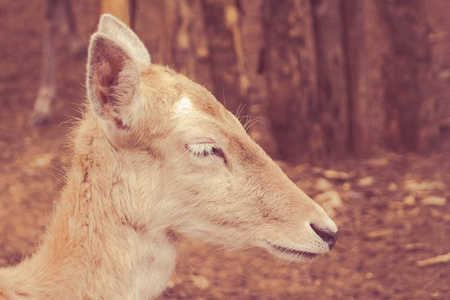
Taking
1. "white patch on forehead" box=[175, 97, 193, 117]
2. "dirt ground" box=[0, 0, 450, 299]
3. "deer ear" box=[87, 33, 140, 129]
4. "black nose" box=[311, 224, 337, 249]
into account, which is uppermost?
"deer ear" box=[87, 33, 140, 129]

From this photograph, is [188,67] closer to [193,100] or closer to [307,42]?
[307,42]

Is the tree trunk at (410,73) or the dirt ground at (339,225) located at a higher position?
the tree trunk at (410,73)

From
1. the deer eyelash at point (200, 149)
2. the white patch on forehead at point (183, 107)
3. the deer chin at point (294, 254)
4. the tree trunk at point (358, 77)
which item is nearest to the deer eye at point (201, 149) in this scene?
the deer eyelash at point (200, 149)

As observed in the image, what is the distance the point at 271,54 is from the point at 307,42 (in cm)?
42

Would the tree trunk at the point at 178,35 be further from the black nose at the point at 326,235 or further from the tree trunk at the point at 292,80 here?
the black nose at the point at 326,235

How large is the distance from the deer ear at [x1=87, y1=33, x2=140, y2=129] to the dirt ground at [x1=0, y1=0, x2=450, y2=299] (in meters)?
0.82

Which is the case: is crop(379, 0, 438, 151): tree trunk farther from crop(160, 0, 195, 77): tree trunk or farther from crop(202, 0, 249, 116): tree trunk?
crop(160, 0, 195, 77): tree trunk

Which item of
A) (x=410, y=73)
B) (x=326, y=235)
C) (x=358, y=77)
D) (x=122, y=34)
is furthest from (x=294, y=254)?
(x=410, y=73)

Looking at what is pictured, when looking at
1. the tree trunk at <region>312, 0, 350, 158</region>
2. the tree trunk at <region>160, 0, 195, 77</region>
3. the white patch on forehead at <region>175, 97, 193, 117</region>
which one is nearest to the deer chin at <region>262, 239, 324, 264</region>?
the white patch on forehead at <region>175, 97, 193, 117</region>

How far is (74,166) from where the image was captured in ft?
11.2

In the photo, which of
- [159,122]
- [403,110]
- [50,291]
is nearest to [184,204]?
[159,122]

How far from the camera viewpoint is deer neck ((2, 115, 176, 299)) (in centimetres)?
320

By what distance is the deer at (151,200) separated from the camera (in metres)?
3.19

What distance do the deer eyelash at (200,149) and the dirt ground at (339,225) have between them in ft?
2.07
